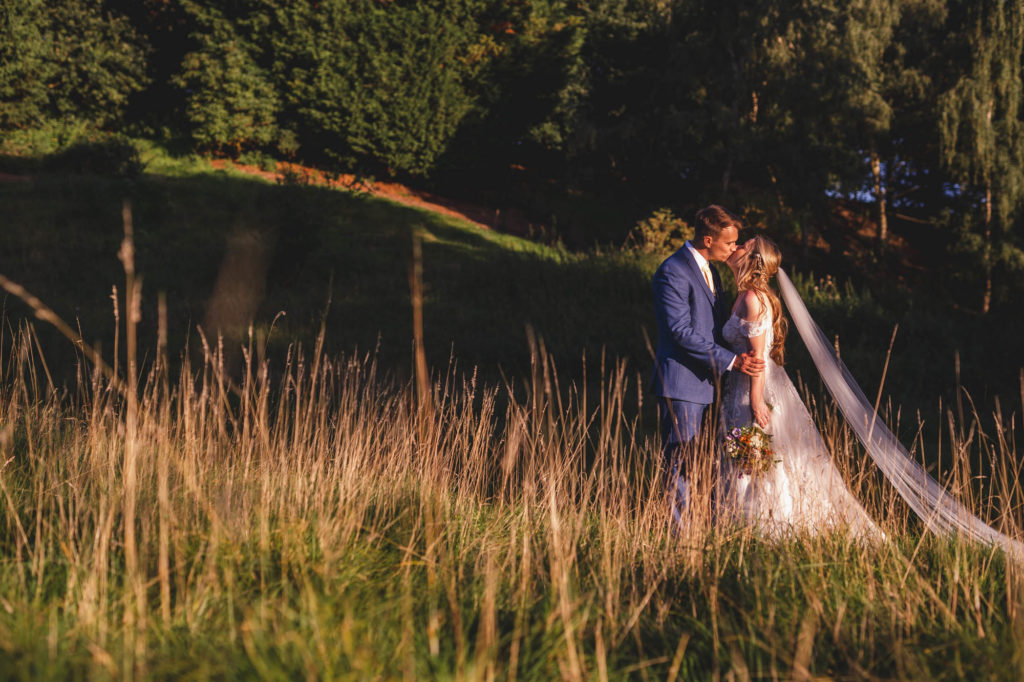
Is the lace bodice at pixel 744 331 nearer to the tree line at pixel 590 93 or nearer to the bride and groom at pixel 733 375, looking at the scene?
the bride and groom at pixel 733 375

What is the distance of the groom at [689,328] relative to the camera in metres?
4.14

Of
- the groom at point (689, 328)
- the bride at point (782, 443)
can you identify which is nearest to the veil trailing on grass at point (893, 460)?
the bride at point (782, 443)

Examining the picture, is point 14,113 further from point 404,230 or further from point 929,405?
point 929,405

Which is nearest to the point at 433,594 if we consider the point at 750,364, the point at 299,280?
the point at 750,364

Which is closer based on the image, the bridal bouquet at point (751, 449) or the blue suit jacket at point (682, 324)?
the bridal bouquet at point (751, 449)

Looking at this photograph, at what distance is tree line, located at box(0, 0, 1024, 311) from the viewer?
806 inches

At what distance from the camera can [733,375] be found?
4379mm

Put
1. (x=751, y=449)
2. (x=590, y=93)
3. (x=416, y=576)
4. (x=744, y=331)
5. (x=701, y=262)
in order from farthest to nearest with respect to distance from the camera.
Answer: (x=590, y=93)
(x=701, y=262)
(x=744, y=331)
(x=751, y=449)
(x=416, y=576)

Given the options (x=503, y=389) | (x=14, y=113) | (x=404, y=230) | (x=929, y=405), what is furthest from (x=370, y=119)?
(x=929, y=405)

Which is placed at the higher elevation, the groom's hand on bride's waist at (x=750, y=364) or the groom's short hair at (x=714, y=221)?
the groom's short hair at (x=714, y=221)

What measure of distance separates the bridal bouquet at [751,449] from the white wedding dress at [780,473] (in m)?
0.04

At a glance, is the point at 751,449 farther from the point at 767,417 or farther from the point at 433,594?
the point at 433,594

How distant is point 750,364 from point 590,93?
80.3 ft

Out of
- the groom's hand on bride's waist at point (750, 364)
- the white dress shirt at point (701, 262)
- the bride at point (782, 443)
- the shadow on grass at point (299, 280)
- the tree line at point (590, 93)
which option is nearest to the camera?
→ the bride at point (782, 443)
